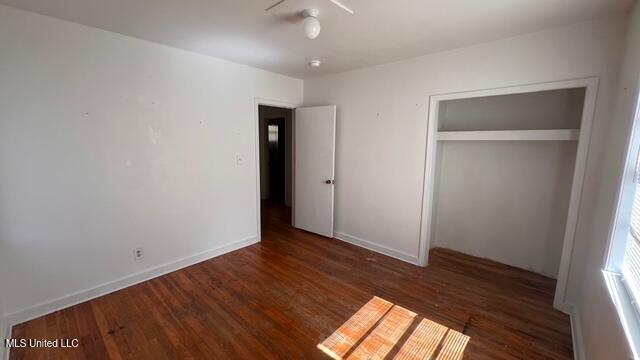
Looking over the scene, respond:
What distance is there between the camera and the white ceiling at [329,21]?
187 cm

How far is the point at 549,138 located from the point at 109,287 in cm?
433

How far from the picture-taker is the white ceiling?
187 cm

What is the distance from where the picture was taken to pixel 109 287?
8.36ft

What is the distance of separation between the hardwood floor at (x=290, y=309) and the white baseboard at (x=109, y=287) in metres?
0.07

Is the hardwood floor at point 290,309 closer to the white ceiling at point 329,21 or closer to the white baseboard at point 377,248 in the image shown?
the white baseboard at point 377,248

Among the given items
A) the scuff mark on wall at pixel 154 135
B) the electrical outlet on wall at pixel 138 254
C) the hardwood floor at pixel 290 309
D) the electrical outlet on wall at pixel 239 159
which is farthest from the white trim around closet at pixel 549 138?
the electrical outlet on wall at pixel 138 254

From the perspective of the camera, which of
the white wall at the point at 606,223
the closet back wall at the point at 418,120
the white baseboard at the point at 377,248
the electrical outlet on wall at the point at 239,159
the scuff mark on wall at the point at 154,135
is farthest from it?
the electrical outlet on wall at the point at 239,159

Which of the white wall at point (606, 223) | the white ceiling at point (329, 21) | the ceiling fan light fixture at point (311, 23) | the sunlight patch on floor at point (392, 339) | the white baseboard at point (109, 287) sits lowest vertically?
the sunlight patch on floor at point (392, 339)

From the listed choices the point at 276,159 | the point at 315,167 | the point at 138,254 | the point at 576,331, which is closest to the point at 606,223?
the point at 576,331

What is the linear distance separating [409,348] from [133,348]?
78.3 inches

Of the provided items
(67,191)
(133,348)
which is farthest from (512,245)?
(67,191)

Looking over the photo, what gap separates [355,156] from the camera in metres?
3.66

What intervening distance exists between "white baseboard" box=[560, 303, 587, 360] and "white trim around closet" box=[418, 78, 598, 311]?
0.12 feet

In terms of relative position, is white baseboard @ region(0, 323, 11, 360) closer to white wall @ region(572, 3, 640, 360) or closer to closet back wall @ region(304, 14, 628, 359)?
closet back wall @ region(304, 14, 628, 359)
